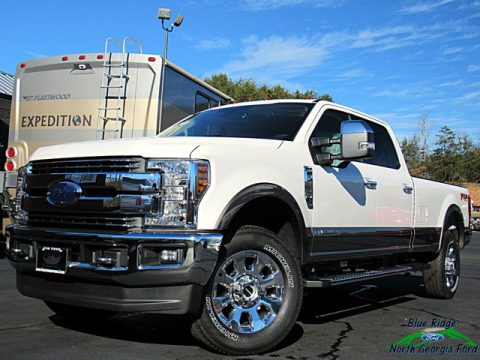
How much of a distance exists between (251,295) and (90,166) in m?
1.50

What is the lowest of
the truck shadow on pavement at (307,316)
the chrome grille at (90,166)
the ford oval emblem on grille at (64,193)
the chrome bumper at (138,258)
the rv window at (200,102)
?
the truck shadow on pavement at (307,316)

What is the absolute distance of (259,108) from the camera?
5.49 metres

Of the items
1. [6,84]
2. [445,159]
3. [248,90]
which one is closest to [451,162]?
[445,159]

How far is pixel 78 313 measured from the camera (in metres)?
4.96

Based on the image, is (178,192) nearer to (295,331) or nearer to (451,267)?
(295,331)

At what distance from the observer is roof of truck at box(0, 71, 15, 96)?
1823 cm

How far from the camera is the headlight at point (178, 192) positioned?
3.63 m

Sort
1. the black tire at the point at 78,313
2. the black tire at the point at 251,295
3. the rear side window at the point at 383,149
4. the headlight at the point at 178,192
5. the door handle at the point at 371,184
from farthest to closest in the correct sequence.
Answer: the rear side window at the point at 383,149
the door handle at the point at 371,184
the black tire at the point at 78,313
the black tire at the point at 251,295
the headlight at the point at 178,192

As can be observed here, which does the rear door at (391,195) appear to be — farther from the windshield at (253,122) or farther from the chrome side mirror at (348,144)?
the windshield at (253,122)

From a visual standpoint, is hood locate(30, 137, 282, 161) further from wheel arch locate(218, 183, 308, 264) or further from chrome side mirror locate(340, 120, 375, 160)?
chrome side mirror locate(340, 120, 375, 160)

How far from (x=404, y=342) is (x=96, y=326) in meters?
2.67

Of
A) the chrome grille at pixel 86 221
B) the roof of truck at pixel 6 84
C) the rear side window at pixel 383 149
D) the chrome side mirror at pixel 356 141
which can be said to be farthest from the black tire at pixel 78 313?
the roof of truck at pixel 6 84

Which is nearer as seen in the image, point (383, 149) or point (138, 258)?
point (138, 258)

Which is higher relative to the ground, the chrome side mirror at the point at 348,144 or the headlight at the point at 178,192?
the chrome side mirror at the point at 348,144
